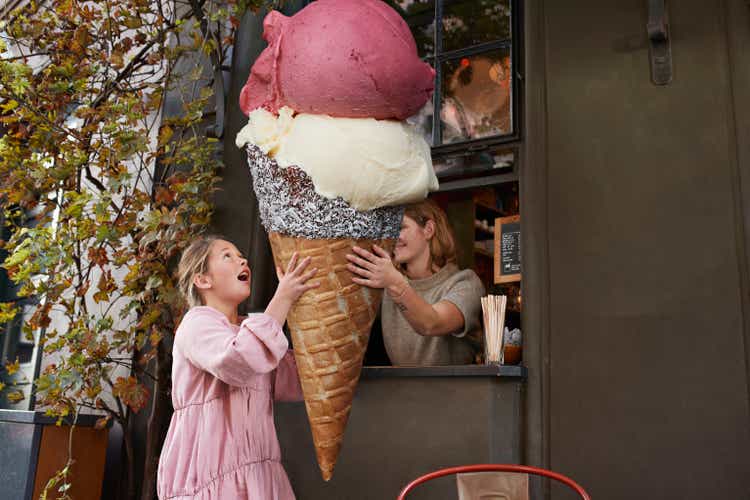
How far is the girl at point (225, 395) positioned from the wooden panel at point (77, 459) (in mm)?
1495

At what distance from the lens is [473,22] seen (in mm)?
3479

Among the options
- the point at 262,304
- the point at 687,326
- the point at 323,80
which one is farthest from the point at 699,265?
the point at 262,304

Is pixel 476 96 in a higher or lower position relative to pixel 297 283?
higher

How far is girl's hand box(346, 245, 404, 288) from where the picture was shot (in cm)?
208

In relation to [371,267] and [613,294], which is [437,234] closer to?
[613,294]

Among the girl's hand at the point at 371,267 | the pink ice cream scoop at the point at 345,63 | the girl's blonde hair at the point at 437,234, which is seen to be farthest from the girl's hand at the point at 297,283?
the girl's blonde hair at the point at 437,234

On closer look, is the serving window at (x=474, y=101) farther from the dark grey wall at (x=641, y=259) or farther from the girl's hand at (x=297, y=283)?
the girl's hand at (x=297, y=283)

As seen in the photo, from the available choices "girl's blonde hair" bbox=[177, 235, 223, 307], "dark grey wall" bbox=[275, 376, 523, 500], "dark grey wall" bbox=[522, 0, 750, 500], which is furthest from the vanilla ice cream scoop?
"dark grey wall" bbox=[275, 376, 523, 500]

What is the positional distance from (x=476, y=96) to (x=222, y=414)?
1.94 metres

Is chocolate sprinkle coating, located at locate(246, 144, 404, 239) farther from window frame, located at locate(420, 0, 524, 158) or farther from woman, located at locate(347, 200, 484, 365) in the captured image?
window frame, located at locate(420, 0, 524, 158)

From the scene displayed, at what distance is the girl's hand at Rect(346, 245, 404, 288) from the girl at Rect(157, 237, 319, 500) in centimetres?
13

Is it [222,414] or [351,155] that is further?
[222,414]

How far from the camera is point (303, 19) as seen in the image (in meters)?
2.06

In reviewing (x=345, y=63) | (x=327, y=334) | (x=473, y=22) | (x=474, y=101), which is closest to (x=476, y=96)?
(x=474, y=101)
